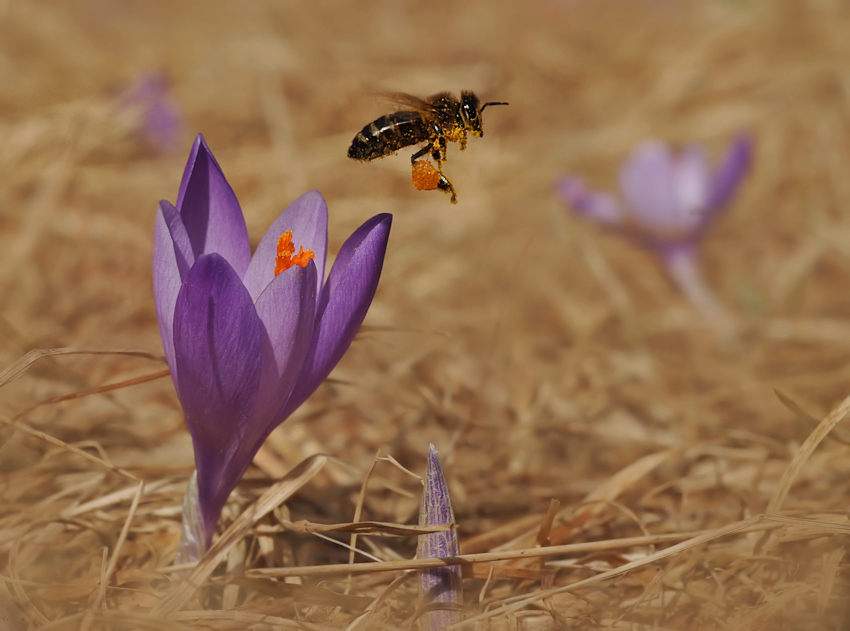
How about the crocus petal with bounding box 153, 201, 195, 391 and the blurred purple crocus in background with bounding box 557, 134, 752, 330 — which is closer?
the crocus petal with bounding box 153, 201, 195, 391

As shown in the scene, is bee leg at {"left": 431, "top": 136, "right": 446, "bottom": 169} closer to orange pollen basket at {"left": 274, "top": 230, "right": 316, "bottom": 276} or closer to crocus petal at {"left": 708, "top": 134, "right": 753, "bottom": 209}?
orange pollen basket at {"left": 274, "top": 230, "right": 316, "bottom": 276}

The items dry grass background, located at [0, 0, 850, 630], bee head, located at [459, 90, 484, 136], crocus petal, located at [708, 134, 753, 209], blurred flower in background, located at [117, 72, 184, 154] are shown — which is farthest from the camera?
blurred flower in background, located at [117, 72, 184, 154]

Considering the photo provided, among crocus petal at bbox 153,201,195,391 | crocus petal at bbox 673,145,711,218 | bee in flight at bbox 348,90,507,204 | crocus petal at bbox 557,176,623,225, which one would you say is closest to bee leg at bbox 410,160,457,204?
bee in flight at bbox 348,90,507,204

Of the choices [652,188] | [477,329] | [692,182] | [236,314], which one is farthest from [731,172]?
[236,314]

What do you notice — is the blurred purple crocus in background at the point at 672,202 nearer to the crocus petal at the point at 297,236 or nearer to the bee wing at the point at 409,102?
the bee wing at the point at 409,102

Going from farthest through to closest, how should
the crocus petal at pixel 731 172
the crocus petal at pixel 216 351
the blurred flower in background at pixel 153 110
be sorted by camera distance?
the blurred flower in background at pixel 153 110, the crocus petal at pixel 731 172, the crocus petal at pixel 216 351

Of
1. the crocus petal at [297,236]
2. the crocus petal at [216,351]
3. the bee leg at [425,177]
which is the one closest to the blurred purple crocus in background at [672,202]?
the bee leg at [425,177]

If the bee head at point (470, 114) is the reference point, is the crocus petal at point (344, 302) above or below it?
below
